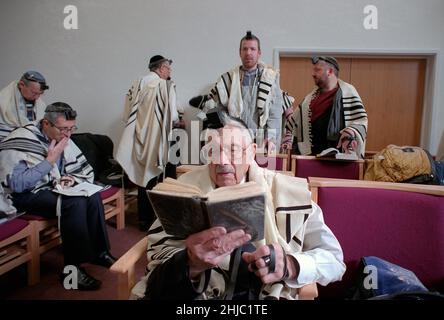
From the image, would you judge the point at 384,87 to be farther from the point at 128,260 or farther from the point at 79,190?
the point at 128,260

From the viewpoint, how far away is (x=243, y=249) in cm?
92

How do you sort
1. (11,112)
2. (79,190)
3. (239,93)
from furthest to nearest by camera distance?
(11,112) < (239,93) < (79,190)

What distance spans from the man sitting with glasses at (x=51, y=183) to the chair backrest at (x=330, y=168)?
1.18 meters

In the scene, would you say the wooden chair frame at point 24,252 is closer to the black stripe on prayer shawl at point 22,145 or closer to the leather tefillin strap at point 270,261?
the black stripe on prayer shawl at point 22,145

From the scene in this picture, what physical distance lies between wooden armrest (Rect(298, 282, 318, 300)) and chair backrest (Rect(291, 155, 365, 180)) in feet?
2.99

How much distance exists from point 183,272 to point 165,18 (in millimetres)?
3195

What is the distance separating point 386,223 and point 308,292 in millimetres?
347

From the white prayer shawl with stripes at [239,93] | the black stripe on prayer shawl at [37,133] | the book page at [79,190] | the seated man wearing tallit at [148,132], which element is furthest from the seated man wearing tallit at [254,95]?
the black stripe on prayer shawl at [37,133]

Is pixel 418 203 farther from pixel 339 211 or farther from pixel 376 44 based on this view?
pixel 376 44

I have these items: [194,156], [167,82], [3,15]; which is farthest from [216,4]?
[3,15]

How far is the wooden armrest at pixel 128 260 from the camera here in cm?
92

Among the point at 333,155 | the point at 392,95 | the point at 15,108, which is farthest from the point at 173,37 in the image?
the point at 333,155

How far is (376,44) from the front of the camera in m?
3.29
